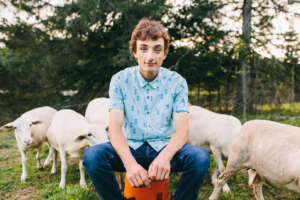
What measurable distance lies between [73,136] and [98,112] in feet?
4.04

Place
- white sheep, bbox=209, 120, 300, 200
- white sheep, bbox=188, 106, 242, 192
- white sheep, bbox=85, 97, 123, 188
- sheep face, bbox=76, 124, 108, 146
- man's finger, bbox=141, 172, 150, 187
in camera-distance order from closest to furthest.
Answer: man's finger, bbox=141, 172, 150, 187, white sheep, bbox=209, 120, 300, 200, sheep face, bbox=76, 124, 108, 146, white sheep, bbox=188, 106, 242, 192, white sheep, bbox=85, 97, 123, 188

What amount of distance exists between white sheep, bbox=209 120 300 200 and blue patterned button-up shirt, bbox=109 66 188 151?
1313 mm

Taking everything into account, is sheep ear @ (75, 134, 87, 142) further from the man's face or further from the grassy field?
the man's face

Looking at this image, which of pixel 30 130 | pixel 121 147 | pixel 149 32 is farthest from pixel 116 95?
pixel 30 130

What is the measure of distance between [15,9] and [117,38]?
11.8 ft

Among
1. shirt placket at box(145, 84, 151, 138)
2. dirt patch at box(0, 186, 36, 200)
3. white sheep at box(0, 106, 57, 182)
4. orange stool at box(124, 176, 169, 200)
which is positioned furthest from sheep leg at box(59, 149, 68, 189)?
shirt placket at box(145, 84, 151, 138)

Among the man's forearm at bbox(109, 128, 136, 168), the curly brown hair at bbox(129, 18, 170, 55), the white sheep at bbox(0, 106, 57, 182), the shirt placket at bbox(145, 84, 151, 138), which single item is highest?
the curly brown hair at bbox(129, 18, 170, 55)

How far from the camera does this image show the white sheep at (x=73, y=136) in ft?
13.7

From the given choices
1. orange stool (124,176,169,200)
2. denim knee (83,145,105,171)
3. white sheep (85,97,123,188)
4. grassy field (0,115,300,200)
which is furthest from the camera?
white sheep (85,97,123,188)

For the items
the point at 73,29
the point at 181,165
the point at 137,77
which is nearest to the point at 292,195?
the point at 181,165

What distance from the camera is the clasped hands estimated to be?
195 cm

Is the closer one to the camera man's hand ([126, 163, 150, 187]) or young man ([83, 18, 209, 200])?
man's hand ([126, 163, 150, 187])

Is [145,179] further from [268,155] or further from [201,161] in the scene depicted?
[268,155]

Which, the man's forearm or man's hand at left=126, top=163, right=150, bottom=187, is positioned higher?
the man's forearm
